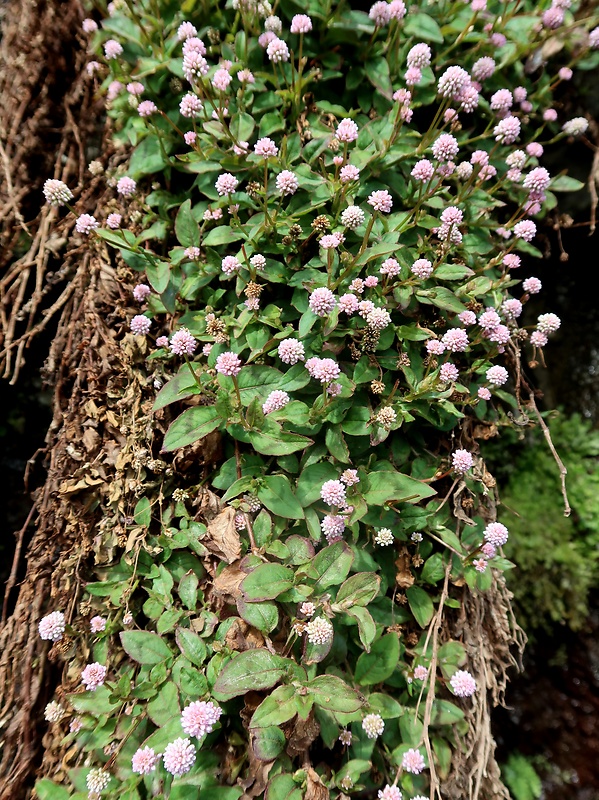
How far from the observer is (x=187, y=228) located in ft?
5.91

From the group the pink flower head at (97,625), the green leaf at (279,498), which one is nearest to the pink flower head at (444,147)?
the green leaf at (279,498)

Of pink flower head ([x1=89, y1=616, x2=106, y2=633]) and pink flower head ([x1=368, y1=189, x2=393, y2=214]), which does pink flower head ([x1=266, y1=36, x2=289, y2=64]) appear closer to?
pink flower head ([x1=368, y1=189, x2=393, y2=214])

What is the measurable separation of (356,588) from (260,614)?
305mm

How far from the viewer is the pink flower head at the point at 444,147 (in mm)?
1650

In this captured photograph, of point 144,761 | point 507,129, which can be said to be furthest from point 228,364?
point 507,129

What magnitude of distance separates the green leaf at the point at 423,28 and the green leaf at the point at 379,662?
2.22m

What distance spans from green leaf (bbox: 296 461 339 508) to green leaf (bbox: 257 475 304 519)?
0.03m

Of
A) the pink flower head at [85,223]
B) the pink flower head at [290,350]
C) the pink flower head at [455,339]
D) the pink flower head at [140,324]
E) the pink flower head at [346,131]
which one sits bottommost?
the pink flower head at [290,350]

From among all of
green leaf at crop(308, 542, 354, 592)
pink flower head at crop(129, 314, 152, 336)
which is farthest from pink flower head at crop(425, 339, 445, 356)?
pink flower head at crop(129, 314, 152, 336)

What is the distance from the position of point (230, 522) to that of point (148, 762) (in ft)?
2.26

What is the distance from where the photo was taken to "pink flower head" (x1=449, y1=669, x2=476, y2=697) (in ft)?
5.17

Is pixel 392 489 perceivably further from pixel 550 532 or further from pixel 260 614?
pixel 550 532

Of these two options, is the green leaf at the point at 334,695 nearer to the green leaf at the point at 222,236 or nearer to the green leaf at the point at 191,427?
the green leaf at the point at 191,427

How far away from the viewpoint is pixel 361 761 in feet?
4.70
